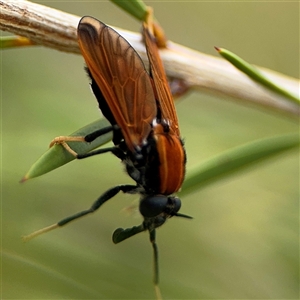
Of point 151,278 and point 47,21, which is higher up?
point 47,21

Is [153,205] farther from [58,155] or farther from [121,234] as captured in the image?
[58,155]

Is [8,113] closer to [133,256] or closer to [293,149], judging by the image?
[133,256]

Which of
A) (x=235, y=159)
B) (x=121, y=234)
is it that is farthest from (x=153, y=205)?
(x=235, y=159)

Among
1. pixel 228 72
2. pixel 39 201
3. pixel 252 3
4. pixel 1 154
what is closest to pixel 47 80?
pixel 1 154

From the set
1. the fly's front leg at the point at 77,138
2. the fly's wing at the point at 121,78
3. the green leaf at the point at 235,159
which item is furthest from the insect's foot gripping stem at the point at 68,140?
the green leaf at the point at 235,159

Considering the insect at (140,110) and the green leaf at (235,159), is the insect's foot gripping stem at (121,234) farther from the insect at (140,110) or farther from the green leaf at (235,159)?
the green leaf at (235,159)

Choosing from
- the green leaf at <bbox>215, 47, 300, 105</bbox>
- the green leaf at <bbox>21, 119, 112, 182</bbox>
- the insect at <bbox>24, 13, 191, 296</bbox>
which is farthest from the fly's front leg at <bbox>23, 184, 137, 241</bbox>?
the green leaf at <bbox>215, 47, 300, 105</bbox>
